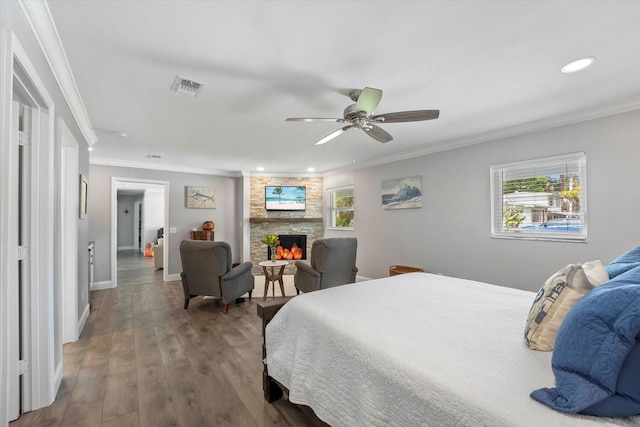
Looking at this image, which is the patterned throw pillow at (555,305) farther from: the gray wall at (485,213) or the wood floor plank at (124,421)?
the wood floor plank at (124,421)

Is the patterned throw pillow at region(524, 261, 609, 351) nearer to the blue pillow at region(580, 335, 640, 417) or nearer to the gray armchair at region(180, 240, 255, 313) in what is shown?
the blue pillow at region(580, 335, 640, 417)

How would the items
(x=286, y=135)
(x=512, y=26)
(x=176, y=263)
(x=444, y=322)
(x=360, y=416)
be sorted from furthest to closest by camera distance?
(x=176, y=263), (x=286, y=135), (x=512, y=26), (x=444, y=322), (x=360, y=416)

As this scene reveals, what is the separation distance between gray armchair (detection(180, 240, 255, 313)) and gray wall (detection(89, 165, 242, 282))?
7.23 ft

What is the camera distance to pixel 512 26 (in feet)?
5.40

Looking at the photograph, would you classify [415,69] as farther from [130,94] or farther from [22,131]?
[22,131]

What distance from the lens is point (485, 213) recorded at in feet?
12.2

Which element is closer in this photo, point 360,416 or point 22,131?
point 360,416

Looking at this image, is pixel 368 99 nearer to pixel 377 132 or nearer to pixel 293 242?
pixel 377 132

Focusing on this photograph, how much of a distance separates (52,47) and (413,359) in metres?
2.73

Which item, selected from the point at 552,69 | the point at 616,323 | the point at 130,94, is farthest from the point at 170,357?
the point at 552,69

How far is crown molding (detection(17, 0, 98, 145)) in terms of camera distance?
57.6 inches

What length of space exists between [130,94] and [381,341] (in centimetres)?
281

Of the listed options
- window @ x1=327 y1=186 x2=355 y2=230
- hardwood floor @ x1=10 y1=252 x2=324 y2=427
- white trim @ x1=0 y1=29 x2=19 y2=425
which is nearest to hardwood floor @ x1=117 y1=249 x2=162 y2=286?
hardwood floor @ x1=10 y1=252 x2=324 y2=427

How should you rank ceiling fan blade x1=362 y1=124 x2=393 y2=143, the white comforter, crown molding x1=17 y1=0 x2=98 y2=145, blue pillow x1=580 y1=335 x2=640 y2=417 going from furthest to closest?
ceiling fan blade x1=362 y1=124 x2=393 y2=143
crown molding x1=17 y1=0 x2=98 y2=145
the white comforter
blue pillow x1=580 y1=335 x2=640 y2=417
